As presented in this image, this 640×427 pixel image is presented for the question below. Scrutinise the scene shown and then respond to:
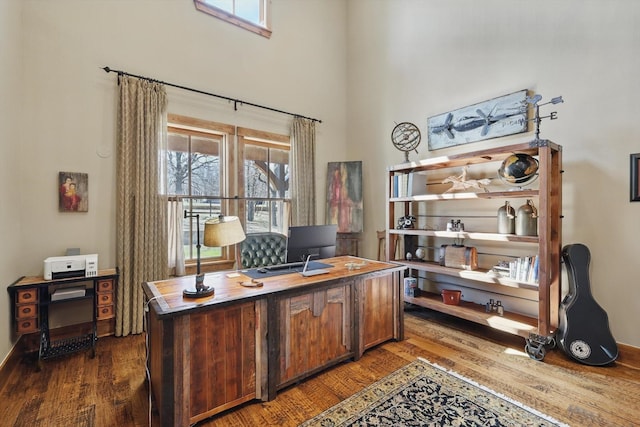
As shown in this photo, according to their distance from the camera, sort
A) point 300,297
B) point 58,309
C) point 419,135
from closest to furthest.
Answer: point 300,297 → point 58,309 → point 419,135

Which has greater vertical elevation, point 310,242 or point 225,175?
point 225,175

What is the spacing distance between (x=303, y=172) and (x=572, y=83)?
3228 mm

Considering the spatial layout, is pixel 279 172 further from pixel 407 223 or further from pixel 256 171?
pixel 407 223

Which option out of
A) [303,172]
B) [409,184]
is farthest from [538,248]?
[303,172]

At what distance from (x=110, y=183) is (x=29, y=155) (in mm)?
644

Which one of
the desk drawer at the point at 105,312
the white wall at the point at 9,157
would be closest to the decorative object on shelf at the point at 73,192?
the white wall at the point at 9,157

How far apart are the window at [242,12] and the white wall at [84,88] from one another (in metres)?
0.10

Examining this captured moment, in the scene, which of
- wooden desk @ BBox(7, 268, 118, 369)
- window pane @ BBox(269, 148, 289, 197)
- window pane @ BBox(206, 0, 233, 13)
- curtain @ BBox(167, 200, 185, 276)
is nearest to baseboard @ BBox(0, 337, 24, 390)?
wooden desk @ BBox(7, 268, 118, 369)

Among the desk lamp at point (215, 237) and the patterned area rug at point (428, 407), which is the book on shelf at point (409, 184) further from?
the desk lamp at point (215, 237)

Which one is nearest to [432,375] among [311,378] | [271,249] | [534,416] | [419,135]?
[534,416]

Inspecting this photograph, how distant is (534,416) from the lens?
5.65 ft

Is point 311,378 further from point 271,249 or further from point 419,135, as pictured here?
point 419,135

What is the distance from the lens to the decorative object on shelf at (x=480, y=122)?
9.96ft

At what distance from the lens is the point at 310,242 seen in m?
2.35
